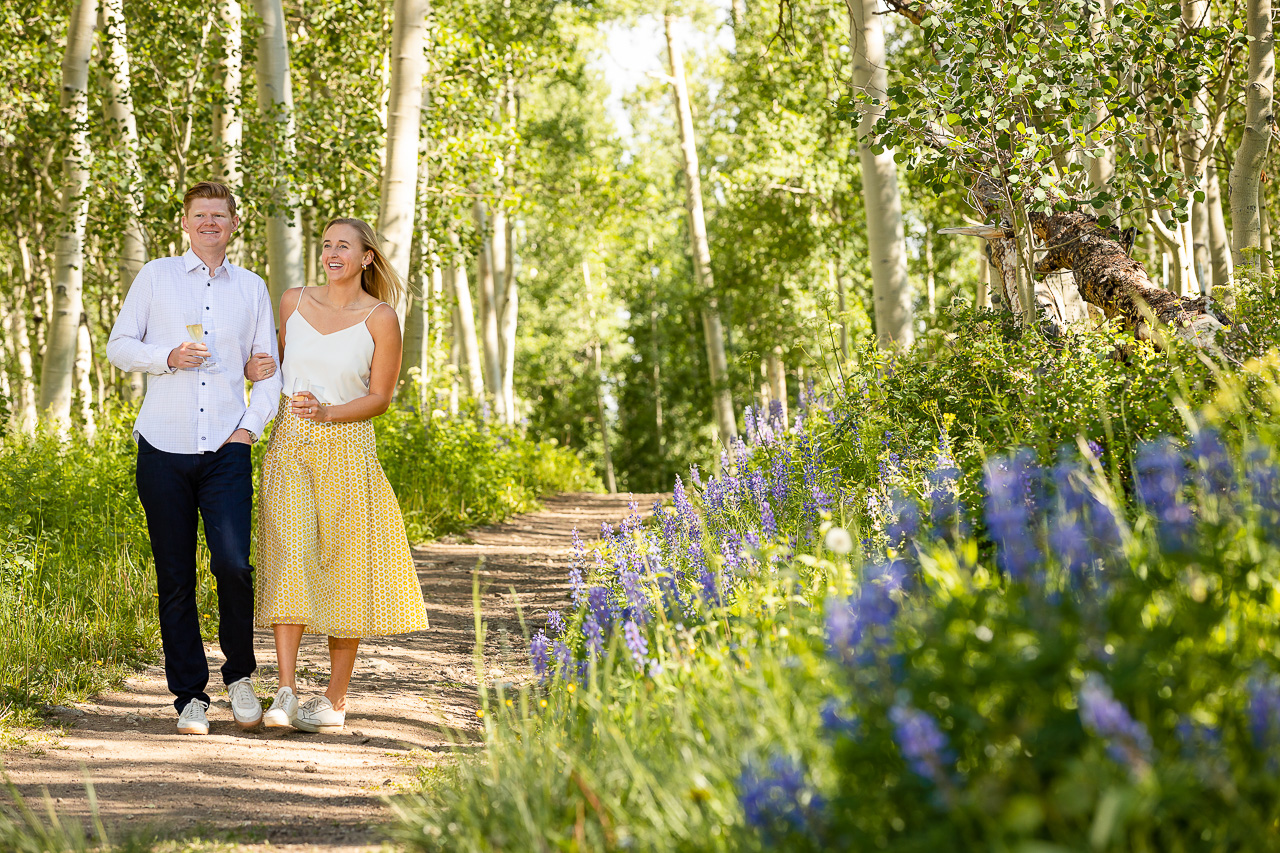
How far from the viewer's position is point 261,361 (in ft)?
13.9

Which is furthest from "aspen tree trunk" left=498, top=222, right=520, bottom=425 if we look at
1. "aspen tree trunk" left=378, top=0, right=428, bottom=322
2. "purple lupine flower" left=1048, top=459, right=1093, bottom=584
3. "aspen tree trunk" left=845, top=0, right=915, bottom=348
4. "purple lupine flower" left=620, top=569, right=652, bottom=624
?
"purple lupine flower" left=1048, top=459, right=1093, bottom=584

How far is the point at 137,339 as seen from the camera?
416 cm

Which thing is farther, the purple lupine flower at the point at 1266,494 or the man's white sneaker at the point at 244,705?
the man's white sneaker at the point at 244,705

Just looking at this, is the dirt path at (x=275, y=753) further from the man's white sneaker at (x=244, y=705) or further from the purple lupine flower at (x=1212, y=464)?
the purple lupine flower at (x=1212, y=464)

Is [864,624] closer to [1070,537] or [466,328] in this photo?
[1070,537]

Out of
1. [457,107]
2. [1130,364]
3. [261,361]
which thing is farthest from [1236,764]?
[457,107]

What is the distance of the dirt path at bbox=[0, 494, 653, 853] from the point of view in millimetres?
3088

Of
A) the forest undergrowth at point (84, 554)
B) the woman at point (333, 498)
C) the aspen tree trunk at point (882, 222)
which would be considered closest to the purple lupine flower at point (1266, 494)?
the woman at point (333, 498)

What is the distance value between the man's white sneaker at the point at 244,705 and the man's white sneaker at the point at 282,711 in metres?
0.04

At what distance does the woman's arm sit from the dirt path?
42.6 inches

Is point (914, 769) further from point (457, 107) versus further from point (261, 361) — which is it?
point (457, 107)

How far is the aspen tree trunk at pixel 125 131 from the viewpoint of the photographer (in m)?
9.92

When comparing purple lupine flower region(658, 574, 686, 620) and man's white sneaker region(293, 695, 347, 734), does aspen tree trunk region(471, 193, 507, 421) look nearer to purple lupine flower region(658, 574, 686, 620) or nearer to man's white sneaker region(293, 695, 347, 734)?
man's white sneaker region(293, 695, 347, 734)

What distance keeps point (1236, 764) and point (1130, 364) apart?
297 cm
